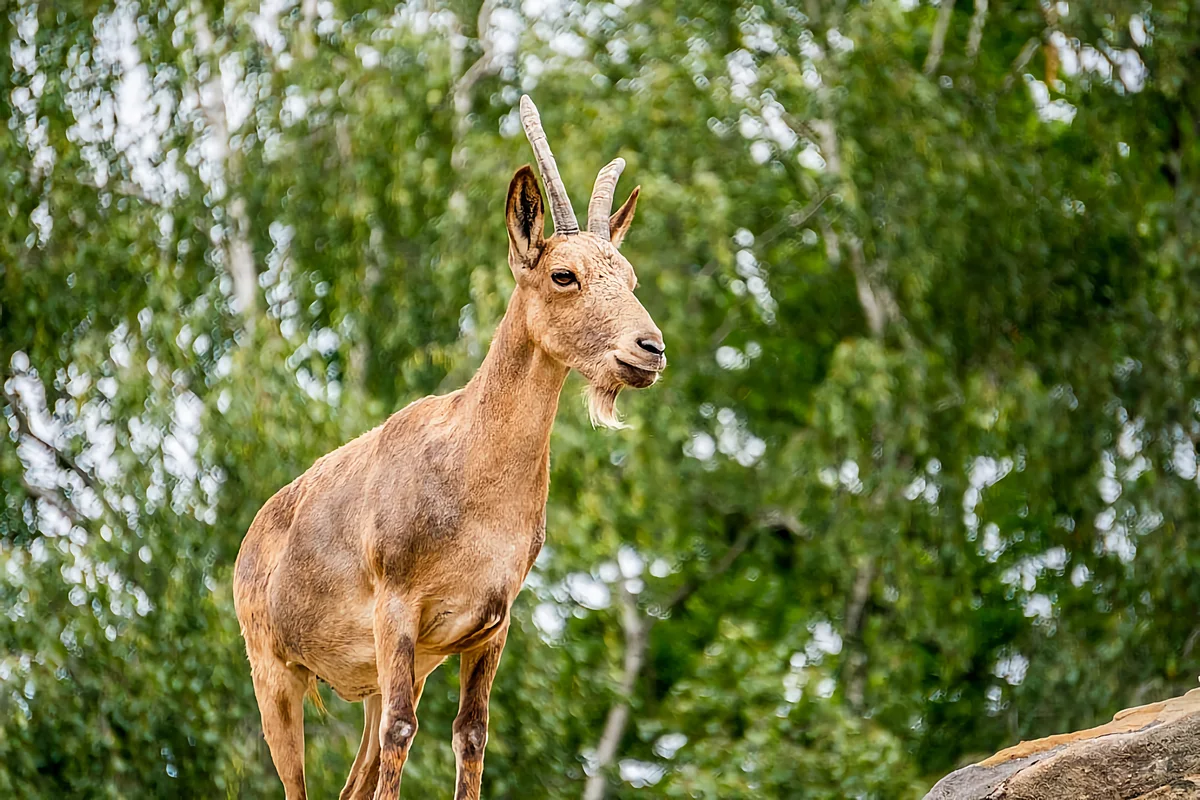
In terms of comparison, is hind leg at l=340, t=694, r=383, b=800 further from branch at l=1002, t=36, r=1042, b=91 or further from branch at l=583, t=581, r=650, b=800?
branch at l=1002, t=36, r=1042, b=91

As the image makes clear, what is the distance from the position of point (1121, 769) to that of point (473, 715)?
1.89m

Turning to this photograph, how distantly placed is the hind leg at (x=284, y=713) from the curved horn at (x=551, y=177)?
1457 mm

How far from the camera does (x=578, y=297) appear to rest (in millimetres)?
4676

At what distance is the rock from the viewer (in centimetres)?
523

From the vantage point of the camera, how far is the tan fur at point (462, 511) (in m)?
4.65

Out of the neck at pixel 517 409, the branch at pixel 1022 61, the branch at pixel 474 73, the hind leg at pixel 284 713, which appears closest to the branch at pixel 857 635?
the branch at pixel 1022 61

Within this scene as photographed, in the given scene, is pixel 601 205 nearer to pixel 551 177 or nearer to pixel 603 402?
pixel 551 177

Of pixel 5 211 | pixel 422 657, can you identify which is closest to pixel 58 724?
pixel 5 211

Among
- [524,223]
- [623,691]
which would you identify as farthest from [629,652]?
[524,223]

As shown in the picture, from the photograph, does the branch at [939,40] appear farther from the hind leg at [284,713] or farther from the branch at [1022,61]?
the hind leg at [284,713]

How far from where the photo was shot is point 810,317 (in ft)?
52.7

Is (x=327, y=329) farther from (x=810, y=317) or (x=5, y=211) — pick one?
(x=810, y=317)

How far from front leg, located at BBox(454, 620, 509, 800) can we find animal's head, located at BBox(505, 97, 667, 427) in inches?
27.3

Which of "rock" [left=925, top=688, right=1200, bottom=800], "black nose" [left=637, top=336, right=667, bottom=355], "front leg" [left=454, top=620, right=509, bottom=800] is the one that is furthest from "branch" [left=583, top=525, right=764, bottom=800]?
"black nose" [left=637, top=336, right=667, bottom=355]
